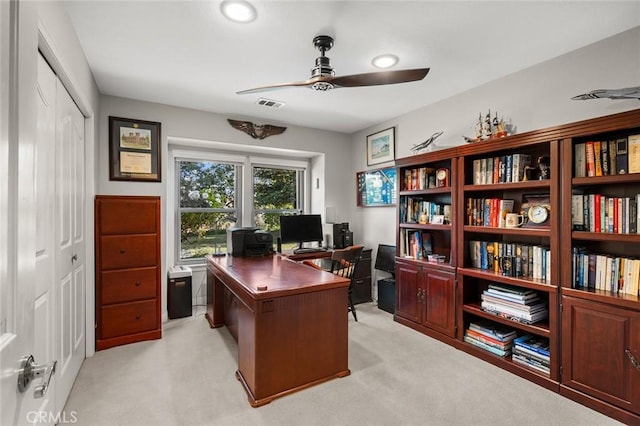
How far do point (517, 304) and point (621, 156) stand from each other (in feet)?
4.08

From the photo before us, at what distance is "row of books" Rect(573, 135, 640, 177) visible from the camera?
1873 mm

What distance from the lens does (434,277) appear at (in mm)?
3045

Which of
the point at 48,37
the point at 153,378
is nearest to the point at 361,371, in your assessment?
the point at 153,378

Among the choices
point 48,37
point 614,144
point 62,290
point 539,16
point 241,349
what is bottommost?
point 241,349

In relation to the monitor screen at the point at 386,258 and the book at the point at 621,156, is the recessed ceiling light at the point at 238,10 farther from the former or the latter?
the monitor screen at the point at 386,258

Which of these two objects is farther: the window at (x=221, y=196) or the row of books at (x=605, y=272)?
the window at (x=221, y=196)

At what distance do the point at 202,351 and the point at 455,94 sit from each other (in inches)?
138

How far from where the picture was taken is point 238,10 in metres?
1.82

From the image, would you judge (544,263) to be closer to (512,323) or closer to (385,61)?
(512,323)

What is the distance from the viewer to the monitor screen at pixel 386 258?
13.0 ft

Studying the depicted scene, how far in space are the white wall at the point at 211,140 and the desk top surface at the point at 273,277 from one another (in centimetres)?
112

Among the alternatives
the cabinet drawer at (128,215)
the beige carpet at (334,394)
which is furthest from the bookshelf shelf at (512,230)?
the cabinet drawer at (128,215)

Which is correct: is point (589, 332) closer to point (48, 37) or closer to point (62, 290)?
point (62, 290)

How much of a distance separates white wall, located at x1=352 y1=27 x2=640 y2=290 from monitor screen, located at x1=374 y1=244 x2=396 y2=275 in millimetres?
1278
